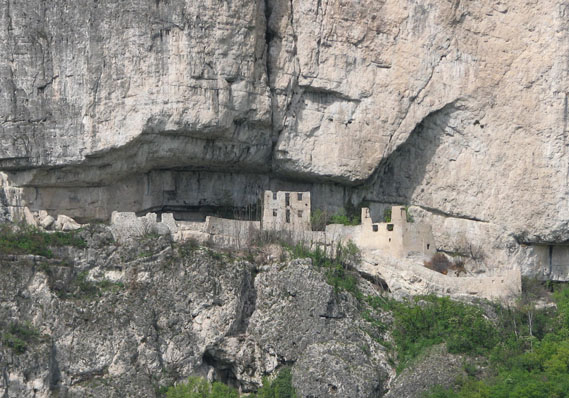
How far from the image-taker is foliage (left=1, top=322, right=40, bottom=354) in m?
52.1

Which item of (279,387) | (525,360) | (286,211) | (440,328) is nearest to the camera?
(279,387)

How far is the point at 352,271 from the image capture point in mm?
56938

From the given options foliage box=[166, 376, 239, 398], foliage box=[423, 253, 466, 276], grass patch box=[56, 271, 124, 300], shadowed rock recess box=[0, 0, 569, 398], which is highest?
shadowed rock recess box=[0, 0, 569, 398]

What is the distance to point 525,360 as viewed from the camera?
52.9 metres

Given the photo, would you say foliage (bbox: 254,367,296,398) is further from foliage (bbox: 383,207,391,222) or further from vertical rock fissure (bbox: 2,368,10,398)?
foliage (bbox: 383,207,391,222)

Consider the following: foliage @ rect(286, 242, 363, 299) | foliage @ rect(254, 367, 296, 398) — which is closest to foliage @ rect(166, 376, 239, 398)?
foliage @ rect(254, 367, 296, 398)

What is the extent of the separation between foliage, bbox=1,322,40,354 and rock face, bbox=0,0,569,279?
6.39 meters

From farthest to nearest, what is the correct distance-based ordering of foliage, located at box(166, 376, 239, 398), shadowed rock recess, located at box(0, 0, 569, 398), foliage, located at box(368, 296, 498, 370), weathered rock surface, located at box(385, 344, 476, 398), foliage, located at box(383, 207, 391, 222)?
foliage, located at box(383, 207, 391, 222)
shadowed rock recess, located at box(0, 0, 569, 398)
foliage, located at box(368, 296, 498, 370)
weathered rock surface, located at box(385, 344, 476, 398)
foliage, located at box(166, 376, 239, 398)

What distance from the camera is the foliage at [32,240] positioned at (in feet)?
180

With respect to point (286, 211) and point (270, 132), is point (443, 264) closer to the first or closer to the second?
point (286, 211)

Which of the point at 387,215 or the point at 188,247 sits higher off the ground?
the point at 387,215

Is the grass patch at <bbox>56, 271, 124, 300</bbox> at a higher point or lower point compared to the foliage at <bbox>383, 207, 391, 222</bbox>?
lower

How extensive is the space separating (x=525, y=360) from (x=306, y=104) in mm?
11791

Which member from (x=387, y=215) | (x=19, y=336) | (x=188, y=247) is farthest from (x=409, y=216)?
(x=19, y=336)
